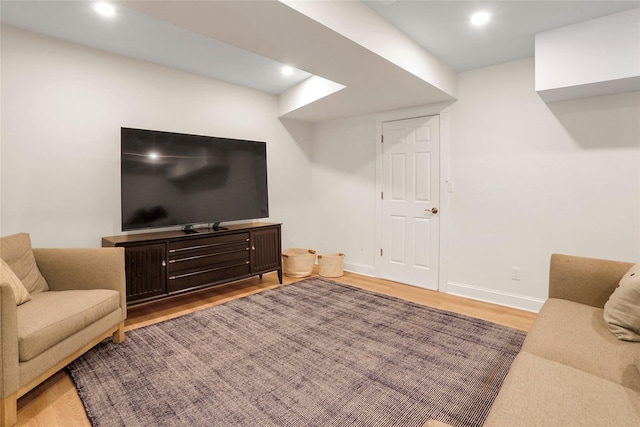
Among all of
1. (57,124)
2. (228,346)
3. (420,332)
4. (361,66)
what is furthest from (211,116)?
(420,332)

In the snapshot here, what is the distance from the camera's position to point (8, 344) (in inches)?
60.7

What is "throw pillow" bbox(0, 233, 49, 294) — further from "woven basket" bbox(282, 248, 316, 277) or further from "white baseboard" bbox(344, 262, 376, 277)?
"white baseboard" bbox(344, 262, 376, 277)

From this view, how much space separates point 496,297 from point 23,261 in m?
4.00

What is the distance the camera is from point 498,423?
1.01 meters

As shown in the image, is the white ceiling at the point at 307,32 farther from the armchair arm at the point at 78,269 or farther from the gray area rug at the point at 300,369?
the gray area rug at the point at 300,369

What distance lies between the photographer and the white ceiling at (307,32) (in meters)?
1.92

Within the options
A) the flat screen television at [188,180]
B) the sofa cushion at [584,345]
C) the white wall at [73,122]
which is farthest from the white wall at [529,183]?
the white wall at [73,122]

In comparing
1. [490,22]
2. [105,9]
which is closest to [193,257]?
[105,9]

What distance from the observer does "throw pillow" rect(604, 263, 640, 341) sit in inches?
59.7

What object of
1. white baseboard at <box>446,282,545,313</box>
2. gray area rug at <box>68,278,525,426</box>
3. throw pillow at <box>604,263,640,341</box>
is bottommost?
gray area rug at <box>68,278,525,426</box>

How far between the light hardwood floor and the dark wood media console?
0.68 feet

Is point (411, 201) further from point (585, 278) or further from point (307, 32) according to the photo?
point (307, 32)

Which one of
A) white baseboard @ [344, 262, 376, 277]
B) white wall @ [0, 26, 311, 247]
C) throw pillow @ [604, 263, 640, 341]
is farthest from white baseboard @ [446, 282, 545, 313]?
white wall @ [0, 26, 311, 247]

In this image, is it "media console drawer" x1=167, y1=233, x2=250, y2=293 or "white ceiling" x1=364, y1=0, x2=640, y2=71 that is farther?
"media console drawer" x1=167, y1=233, x2=250, y2=293
